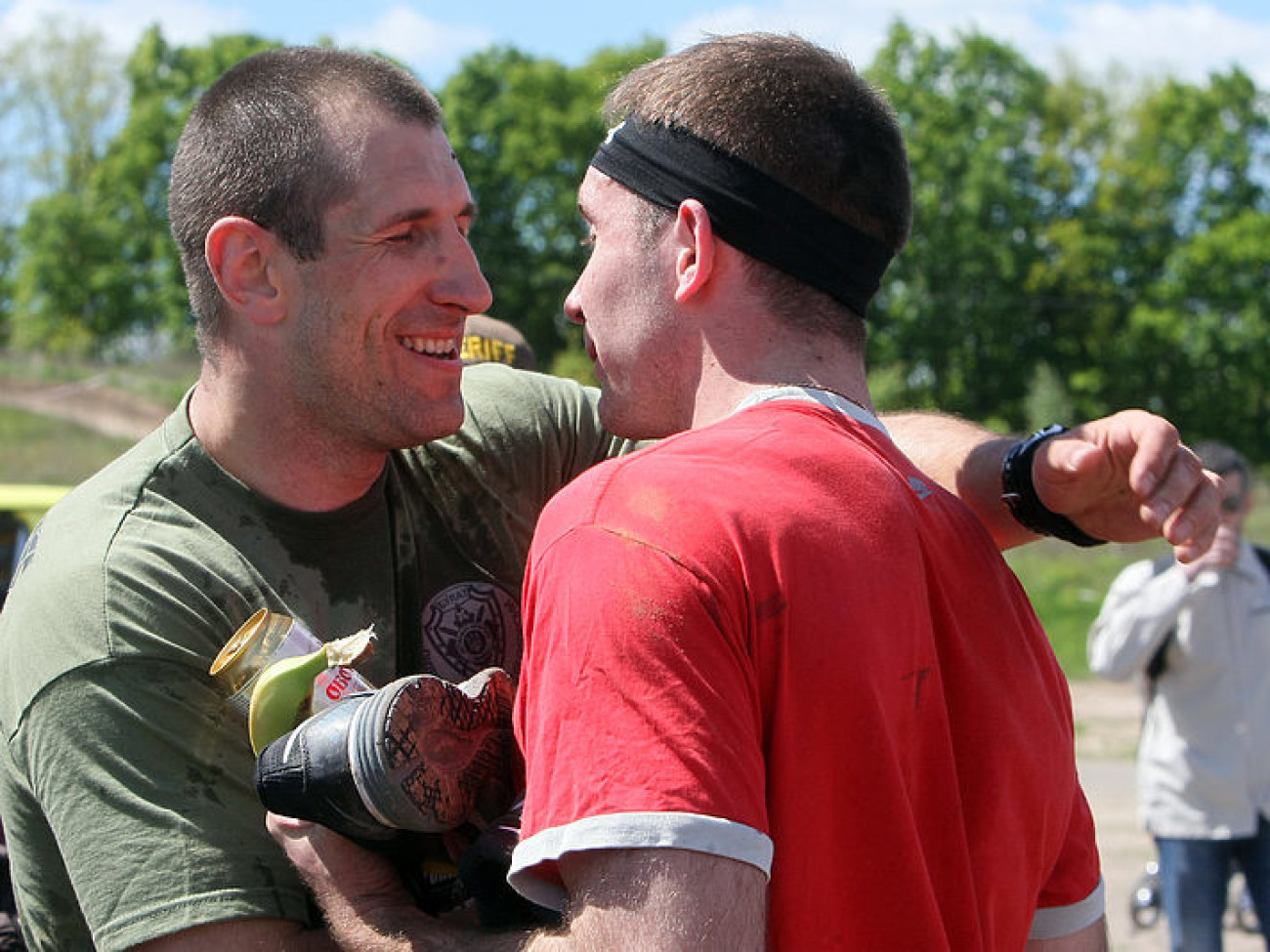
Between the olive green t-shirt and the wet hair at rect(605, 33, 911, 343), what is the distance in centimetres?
91

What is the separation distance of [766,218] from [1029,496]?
0.71 metres

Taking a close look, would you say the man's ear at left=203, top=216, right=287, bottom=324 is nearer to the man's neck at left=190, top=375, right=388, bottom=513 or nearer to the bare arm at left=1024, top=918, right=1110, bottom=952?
the man's neck at left=190, top=375, right=388, bottom=513

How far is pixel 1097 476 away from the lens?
2357mm

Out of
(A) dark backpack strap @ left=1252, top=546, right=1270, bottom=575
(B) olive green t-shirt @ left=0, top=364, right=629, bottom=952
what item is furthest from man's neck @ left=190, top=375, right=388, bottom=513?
(A) dark backpack strap @ left=1252, top=546, right=1270, bottom=575

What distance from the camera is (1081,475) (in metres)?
2.38

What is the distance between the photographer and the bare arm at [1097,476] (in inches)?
83.4

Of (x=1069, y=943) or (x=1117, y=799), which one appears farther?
(x=1117, y=799)

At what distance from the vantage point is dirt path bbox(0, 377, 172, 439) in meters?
41.9

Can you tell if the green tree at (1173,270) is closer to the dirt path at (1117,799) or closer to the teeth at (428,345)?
the dirt path at (1117,799)

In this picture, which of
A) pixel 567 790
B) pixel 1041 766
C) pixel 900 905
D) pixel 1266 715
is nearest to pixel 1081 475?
pixel 1041 766

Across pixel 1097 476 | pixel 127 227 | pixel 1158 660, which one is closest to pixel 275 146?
pixel 1097 476

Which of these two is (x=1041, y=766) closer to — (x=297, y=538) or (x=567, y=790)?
(x=567, y=790)

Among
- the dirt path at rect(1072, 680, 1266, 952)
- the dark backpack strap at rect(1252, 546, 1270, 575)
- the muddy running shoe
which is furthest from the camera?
the dirt path at rect(1072, 680, 1266, 952)

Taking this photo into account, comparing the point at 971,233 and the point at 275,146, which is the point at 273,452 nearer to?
the point at 275,146
